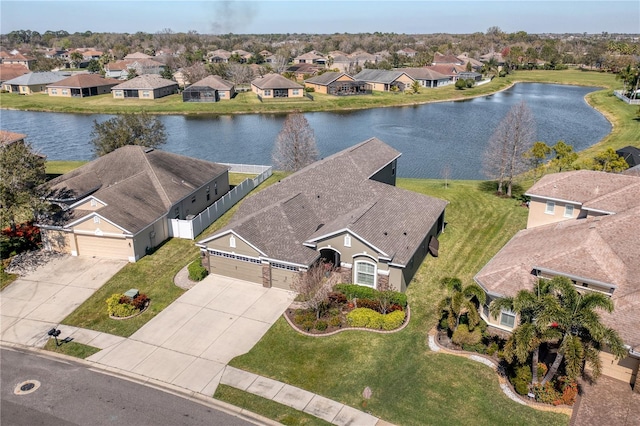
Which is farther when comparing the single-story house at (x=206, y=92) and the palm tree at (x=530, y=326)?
the single-story house at (x=206, y=92)

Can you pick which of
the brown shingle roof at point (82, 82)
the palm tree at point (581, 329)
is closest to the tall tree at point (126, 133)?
the palm tree at point (581, 329)

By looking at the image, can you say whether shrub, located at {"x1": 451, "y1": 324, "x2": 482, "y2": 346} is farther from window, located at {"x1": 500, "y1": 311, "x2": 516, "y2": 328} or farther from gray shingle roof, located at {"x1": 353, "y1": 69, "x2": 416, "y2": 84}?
gray shingle roof, located at {"x1": 353, "y1": 69, "x2": 416, "y2": 84}

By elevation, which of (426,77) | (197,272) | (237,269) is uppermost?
(426,77)

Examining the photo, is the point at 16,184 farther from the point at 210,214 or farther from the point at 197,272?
the point at 197,272

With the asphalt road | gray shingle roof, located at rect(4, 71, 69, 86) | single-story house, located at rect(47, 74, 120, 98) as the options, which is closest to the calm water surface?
single-story house, located at rect(47, 74, 120, 98)

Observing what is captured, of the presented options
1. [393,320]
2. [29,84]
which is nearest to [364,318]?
[393,320]

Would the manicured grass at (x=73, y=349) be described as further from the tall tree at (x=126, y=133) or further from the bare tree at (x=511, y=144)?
the bare tree at (x=511, y=144)
